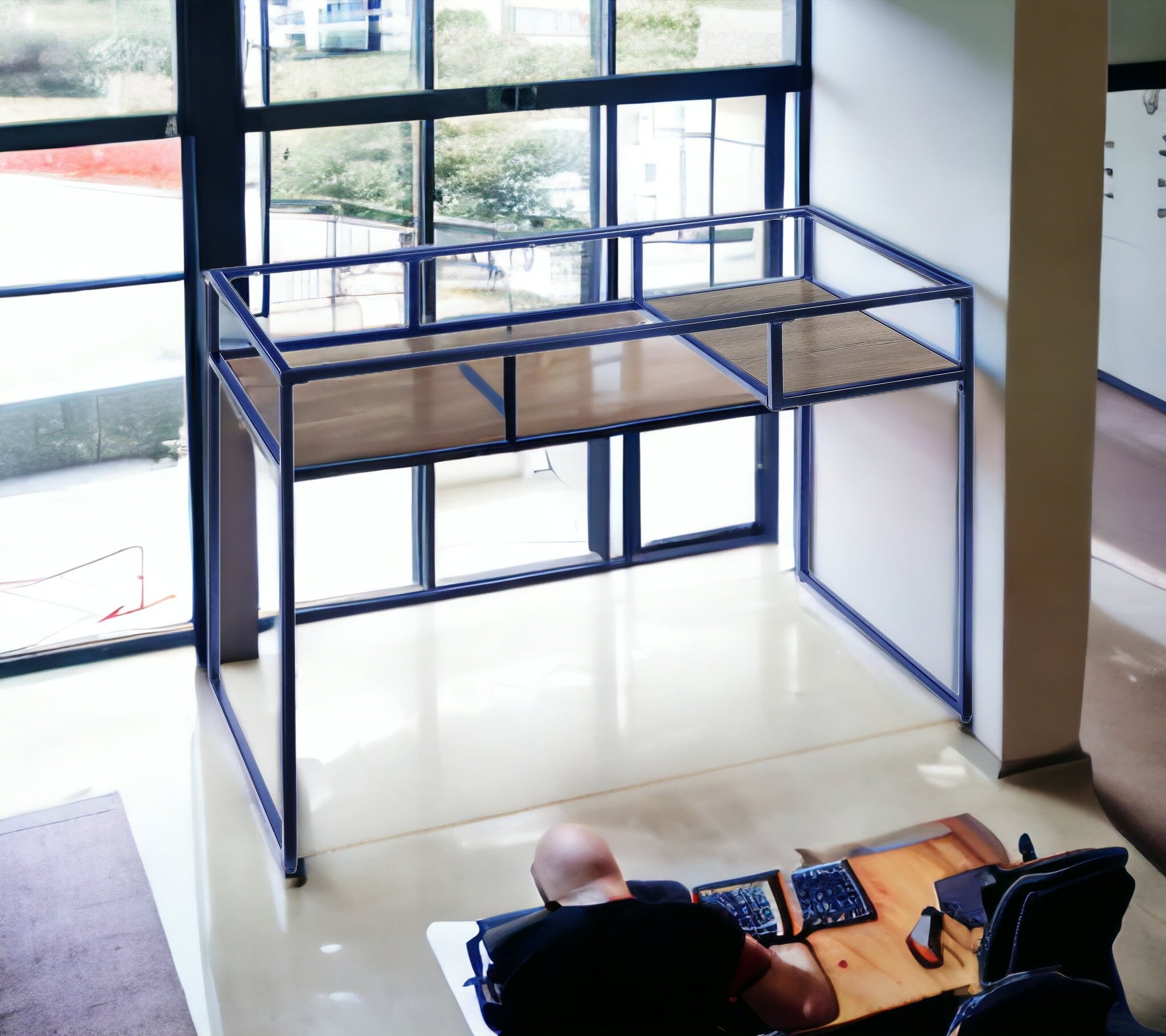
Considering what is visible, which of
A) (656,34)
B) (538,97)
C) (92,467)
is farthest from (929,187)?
(92,467)

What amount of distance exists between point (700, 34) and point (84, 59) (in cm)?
222

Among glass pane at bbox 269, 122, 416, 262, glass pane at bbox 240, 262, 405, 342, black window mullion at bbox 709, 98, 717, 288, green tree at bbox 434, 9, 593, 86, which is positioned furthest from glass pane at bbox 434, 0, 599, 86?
glass pane at bbox 240, 262, 405, 342

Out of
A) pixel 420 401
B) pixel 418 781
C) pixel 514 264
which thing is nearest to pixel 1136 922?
pixel 418 781

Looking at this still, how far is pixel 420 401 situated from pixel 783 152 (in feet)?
6.80

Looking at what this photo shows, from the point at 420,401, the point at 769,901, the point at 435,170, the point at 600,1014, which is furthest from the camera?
the point at 435,170

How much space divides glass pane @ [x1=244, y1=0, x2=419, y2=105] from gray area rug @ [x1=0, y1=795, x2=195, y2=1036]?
95.2 inches

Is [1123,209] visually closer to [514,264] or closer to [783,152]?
[783,152]

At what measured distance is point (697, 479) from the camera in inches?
236

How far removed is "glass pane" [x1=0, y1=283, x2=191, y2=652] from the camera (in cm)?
480

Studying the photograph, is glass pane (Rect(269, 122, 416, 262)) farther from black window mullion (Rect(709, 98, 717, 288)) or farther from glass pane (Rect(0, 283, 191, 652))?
black window mullion (Rect(709, 98, 717, 288))

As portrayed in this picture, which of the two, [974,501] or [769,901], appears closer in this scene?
[769,901]

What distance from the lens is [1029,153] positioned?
406 centimetres

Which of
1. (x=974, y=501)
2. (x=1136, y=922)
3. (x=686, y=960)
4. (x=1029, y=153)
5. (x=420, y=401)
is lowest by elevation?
(x=1136, y=922)

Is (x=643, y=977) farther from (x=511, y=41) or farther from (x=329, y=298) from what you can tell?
(x=511, y=41)
